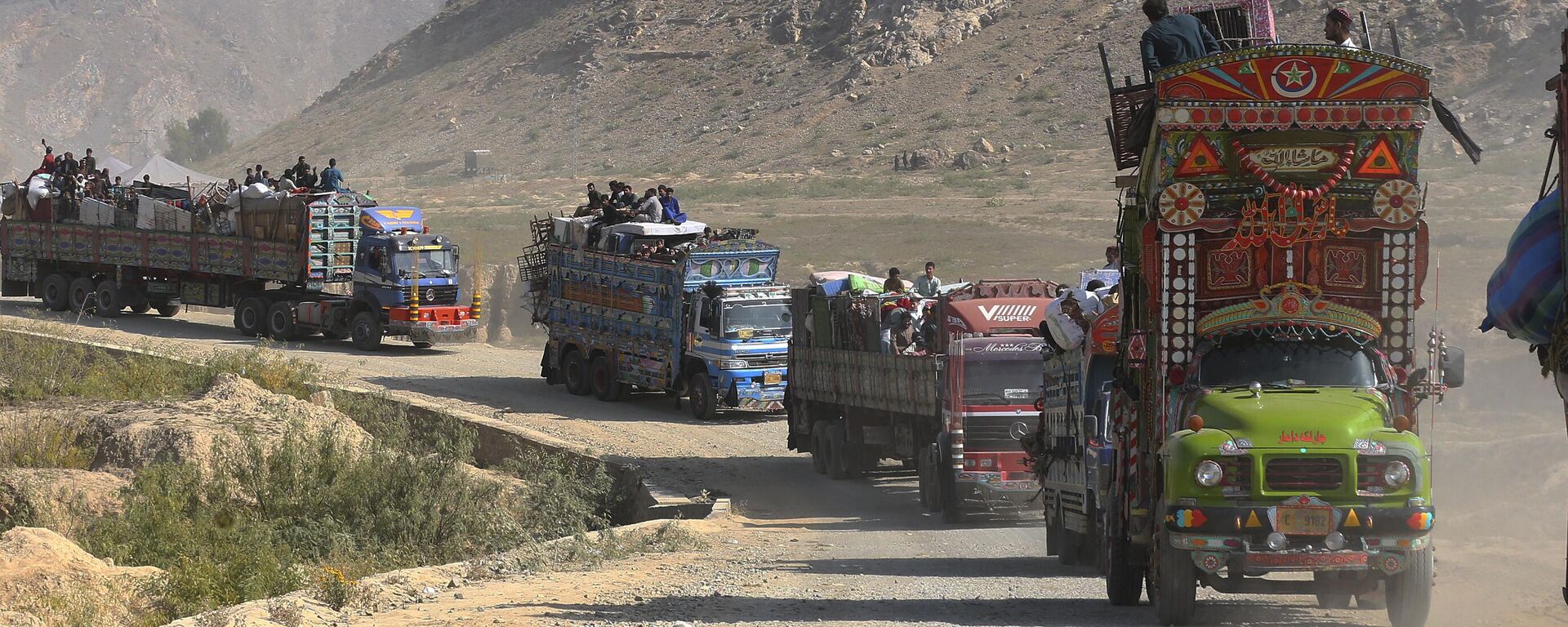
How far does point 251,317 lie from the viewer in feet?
139

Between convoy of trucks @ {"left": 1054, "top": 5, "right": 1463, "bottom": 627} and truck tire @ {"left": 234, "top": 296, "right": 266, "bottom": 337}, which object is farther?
truck tire @ {"left": 234, "top": 296, "right": 266, "bottom": 337}

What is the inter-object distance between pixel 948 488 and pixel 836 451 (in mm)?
Result: 4981

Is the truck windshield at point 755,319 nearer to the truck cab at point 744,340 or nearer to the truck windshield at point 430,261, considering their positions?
the truck cab at point 744,340

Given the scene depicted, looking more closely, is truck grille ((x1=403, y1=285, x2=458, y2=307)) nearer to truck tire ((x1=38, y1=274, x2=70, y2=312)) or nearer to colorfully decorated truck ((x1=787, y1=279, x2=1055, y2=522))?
truck tire ((x1=38, y1=274, x2=70, y2=312))

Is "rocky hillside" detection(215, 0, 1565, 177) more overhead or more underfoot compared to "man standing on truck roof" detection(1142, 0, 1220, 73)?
more overhead

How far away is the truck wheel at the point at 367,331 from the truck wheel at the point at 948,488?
2251cm

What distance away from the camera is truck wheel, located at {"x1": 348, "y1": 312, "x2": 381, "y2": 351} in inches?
1585

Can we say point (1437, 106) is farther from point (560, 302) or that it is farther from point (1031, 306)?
point (560, 302)

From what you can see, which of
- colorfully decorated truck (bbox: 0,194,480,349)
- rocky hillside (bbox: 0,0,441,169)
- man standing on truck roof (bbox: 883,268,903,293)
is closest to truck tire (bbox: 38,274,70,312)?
colorfully decorated truck (bbox: 0,194,480,349)

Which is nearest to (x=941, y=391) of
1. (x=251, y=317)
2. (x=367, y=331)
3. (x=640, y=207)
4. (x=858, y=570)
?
(x=858, y=570)

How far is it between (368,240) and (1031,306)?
22370mm

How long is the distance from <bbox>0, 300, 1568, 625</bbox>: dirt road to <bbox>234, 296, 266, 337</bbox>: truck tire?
1416 centimetres

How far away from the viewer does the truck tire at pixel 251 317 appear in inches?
1661

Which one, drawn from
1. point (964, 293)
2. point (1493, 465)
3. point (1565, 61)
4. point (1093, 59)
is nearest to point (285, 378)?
point (964, 293)
